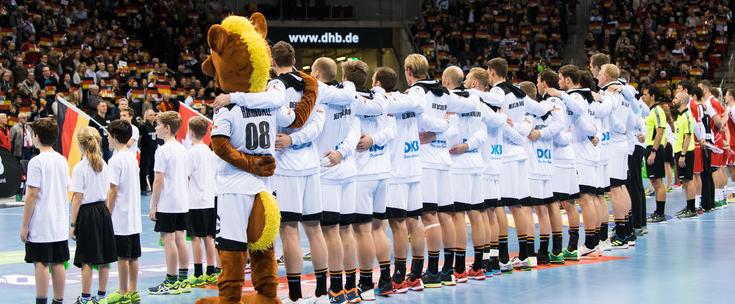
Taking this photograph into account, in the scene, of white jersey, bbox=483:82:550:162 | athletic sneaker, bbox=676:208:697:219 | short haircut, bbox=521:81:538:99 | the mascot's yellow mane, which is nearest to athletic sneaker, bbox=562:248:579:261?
white jersey, bbox=483:82:550:162

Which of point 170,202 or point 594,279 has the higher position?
point 170,202

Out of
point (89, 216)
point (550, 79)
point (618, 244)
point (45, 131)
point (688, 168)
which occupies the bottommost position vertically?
point (618, 244)

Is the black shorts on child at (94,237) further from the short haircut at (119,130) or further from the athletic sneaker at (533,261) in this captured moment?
the athletic sneaker at (533,261)

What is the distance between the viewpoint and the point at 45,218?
21.0 feet

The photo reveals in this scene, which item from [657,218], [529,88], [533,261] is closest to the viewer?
[533,261]

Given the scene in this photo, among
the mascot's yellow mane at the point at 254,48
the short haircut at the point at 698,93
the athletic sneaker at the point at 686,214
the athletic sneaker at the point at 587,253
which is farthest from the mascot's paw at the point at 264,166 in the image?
the short haircut at the point at 698,93

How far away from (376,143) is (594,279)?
271cm

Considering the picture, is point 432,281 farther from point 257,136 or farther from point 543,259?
point 257,136

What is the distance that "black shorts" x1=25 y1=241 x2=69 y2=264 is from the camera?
6.38 m

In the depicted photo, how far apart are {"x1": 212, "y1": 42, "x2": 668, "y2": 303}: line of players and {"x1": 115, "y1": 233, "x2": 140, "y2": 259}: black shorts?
4.63 ft

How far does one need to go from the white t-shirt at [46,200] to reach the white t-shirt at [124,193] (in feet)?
1.54

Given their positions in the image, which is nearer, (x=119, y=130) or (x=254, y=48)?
(x=254, y=48)

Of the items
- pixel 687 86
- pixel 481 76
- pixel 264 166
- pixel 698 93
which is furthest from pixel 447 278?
pixel 687 86

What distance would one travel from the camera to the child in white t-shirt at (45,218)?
20.9ft
